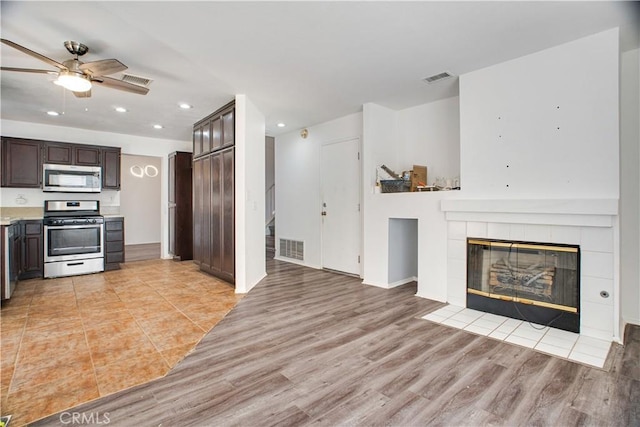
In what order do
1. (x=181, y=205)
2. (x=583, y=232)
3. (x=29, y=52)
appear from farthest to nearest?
(x=181, y=205) < (x=583, y=232) < (x=29, y=52)

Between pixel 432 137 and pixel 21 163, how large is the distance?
6493 millimetres

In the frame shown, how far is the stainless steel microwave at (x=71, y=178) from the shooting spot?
5.19 meters

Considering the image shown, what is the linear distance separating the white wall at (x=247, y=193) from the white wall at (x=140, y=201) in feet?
17.1

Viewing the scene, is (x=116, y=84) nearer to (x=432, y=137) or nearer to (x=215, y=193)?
(x=215, y=193)

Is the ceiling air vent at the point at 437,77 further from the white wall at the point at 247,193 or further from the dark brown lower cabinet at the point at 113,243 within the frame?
the dark brown lower cabinet at the point at 113,243

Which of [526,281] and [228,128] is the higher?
[228,128]

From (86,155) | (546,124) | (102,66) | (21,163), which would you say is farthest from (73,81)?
(546,124)

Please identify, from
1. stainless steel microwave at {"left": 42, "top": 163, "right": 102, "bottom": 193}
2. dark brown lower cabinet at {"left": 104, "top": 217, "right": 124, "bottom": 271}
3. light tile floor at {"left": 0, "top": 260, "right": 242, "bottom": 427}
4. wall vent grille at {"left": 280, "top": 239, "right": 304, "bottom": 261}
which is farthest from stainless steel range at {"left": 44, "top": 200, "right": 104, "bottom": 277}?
wall vent grille at {"left": 280, "top": 239, "right": 304, "bottom": 261}

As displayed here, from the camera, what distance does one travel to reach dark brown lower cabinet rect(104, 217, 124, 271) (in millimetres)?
5480

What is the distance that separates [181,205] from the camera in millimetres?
6332

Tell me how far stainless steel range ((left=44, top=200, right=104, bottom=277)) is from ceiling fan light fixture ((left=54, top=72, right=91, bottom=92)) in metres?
3.10

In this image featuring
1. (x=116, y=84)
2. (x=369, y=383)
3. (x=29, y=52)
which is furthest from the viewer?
(x=116, y=84)

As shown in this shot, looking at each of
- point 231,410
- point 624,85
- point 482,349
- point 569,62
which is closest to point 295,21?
point 569,62

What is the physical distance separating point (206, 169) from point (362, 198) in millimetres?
2550
